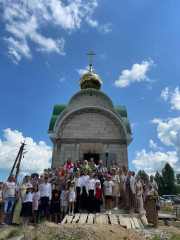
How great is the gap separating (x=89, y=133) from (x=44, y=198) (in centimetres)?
609

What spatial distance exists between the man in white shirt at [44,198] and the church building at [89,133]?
4.74 metres

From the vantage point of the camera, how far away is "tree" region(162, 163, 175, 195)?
3209 centimetres

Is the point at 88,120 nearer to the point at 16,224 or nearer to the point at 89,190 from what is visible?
→ the point at 89,190

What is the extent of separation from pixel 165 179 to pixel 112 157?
89.1ft

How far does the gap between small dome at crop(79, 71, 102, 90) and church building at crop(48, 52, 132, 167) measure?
116 inches

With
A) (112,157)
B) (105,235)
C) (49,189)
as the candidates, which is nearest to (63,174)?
(49,189)

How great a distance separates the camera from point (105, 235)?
3.29 metres

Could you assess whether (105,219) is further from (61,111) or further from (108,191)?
(61,111)

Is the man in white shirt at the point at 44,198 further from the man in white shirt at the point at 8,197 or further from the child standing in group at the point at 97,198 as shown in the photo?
the child standing in group at the point at 97,198

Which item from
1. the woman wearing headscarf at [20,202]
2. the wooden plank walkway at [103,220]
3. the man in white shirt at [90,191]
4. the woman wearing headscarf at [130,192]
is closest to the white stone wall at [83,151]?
the woman wearing headscarf at [130,192]

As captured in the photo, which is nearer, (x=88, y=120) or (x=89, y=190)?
(x=89, y=190)

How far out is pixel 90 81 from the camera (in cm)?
1509

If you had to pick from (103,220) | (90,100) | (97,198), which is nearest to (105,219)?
(103,220)

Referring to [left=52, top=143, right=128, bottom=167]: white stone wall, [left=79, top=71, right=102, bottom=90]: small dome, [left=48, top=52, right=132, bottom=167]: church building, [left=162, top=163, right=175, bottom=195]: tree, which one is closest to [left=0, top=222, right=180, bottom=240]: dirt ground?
[left=48, top=52, right=132, bottom=167]: church building
